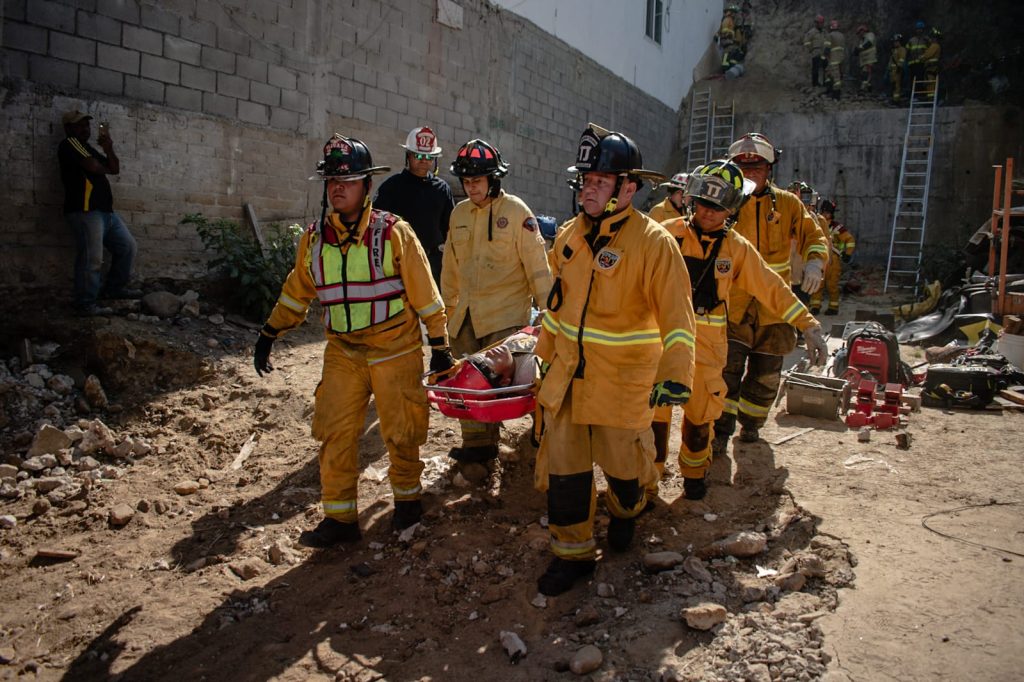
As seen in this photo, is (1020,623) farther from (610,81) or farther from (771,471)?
(610,81)

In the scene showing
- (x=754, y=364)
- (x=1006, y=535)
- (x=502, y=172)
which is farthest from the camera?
(x=754, y=364)

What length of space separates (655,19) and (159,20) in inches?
582

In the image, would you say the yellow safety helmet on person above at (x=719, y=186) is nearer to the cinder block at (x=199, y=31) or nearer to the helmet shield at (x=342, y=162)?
the helmet shield at (x=342, y=162)

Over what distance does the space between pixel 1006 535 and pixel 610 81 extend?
14239 mm

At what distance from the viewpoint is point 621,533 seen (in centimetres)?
354

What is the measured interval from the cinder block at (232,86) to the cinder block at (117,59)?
2.99ft

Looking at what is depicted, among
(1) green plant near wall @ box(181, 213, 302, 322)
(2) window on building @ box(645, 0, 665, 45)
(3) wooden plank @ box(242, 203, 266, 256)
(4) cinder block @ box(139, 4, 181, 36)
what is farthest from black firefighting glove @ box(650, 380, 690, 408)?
(2) window on building @ box(645, 0, 665, 45)

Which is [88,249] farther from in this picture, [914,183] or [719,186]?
[914,183]

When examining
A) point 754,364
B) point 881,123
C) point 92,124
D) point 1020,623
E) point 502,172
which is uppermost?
point 881,123

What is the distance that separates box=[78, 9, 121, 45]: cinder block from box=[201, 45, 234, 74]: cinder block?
35.2 inches

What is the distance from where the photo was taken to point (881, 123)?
57.4ft

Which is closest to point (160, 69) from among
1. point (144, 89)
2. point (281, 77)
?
point (144, 89)

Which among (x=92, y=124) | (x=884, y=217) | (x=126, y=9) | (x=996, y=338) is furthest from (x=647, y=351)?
(x=884, y=217)

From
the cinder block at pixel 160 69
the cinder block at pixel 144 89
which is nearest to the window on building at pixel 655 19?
the cinder block at pixel 160 69
